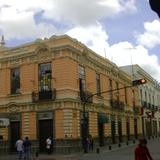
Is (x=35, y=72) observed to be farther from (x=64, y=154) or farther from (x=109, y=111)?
(x=109, y=111)

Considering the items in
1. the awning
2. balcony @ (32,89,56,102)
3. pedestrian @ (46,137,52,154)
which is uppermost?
balcony @ (32,89,56,102)

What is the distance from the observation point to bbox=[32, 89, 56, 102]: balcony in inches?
1352

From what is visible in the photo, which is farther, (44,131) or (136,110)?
(136,110)

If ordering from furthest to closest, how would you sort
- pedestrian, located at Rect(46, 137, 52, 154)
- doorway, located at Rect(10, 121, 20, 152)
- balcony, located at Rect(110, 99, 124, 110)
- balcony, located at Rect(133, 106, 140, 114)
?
balcony, located at Rect(133, 106, 140, 114) → balcony, located at Rect(110, 99, 124, 110) → doorway, located at Rect(10, 121, 20, 152) → pedestrian, located at Rect(46, 137, 52, 154)

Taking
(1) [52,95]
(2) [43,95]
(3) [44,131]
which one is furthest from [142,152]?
(3) [44,131]

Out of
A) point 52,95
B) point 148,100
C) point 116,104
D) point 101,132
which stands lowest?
point 101,132

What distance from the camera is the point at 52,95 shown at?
113 feet

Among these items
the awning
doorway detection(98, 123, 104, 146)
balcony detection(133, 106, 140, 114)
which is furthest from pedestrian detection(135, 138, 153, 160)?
balcony detection(133, 106, 140, 114)

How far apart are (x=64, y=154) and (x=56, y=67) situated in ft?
26.0

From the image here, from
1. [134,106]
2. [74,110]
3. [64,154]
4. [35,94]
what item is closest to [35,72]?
[35,94]

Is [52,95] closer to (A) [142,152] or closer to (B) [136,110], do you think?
(A) [142,152]

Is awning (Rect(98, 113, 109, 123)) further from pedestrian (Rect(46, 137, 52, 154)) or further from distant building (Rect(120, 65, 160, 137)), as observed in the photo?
distant building (Rect(120, 65, 160, 137))

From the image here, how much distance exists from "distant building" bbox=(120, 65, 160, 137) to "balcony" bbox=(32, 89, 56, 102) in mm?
28509

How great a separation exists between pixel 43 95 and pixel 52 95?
111 cm
